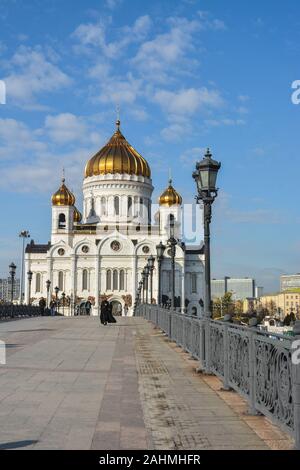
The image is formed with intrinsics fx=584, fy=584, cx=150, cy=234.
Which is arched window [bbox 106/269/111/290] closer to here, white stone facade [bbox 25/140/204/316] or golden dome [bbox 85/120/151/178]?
white stone facade [bbox 25/140/204/316]

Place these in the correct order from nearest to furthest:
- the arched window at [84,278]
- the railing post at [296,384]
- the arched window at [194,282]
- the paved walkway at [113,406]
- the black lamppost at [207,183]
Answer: the railing post at [296,384] < the paved walkway at [113,406] < the black lamppost at [207,183] < the arched window at [84,278] < the arched window at [194,282]

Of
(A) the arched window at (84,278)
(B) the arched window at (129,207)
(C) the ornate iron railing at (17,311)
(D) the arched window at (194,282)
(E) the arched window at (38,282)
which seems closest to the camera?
(C) the ornate iron railing at (17,311)

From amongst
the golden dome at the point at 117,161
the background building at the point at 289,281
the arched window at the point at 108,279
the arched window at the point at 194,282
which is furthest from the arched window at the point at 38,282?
→ the background building at the point at 289,281

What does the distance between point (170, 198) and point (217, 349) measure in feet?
231

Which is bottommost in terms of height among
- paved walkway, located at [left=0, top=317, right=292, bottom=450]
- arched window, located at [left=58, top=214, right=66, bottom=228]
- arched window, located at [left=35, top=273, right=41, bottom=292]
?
paved walkway, located at [left=0, top=317, right=292, bottom=450]

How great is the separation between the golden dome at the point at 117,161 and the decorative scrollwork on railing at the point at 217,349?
222 ft

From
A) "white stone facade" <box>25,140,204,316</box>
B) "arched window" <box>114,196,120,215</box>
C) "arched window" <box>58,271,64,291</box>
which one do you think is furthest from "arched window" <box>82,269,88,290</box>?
"arched window" <box>114,196,120,215</box>

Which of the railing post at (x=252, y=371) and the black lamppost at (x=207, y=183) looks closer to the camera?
the railing post at (x=252, y=371)

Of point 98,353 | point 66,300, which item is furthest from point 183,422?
point 66,300

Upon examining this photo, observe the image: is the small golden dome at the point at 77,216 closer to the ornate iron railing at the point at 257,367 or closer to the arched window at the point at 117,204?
the arched window at the point at 117,204

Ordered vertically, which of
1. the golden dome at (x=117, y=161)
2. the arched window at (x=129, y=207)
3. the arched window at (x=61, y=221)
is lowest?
the arched window at (x=61, y=221)

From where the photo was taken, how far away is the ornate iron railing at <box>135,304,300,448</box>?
5.28 meters

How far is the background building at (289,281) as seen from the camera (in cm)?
17500
